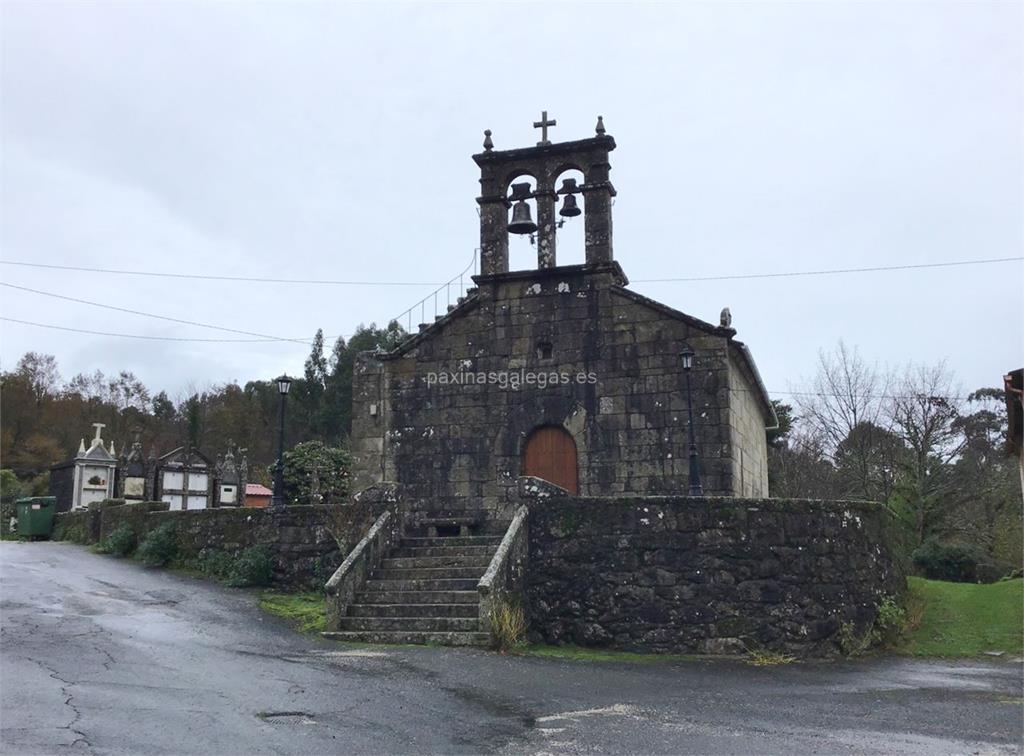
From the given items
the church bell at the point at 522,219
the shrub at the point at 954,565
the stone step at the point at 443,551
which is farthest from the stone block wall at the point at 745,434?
the stone step at the point at 443,551

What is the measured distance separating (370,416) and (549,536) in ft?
22.7

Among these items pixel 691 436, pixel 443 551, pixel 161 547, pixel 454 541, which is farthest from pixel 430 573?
pixel 161 547

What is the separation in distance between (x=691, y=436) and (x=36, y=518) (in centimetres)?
2254

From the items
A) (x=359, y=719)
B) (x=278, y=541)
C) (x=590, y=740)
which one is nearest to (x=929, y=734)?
(x=590, y=740)

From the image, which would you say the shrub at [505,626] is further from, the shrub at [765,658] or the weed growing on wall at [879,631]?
the weed growing on wall at [879,631]

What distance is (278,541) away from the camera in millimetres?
15688

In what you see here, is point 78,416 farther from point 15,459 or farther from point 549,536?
point 549,536

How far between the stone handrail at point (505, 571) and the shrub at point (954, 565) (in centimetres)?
1233

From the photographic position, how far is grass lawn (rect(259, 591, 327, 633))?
40.8 ft

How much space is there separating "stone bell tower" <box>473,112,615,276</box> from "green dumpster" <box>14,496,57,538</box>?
18.8 meters

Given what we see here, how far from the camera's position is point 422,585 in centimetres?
1291

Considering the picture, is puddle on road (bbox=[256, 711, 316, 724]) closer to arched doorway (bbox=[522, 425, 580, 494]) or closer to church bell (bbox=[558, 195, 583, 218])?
Answer: arched doorway (bbox=[522, 425, 580, 494])

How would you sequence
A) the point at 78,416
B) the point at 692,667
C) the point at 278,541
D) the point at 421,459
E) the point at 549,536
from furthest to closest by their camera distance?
the point at 78,416
the point at 421,459
the point at 278,541
the point at 549,536
the point at 692,667

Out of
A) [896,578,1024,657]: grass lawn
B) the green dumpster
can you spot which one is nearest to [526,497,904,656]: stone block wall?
[896,578,1024,657]: grass lawn
